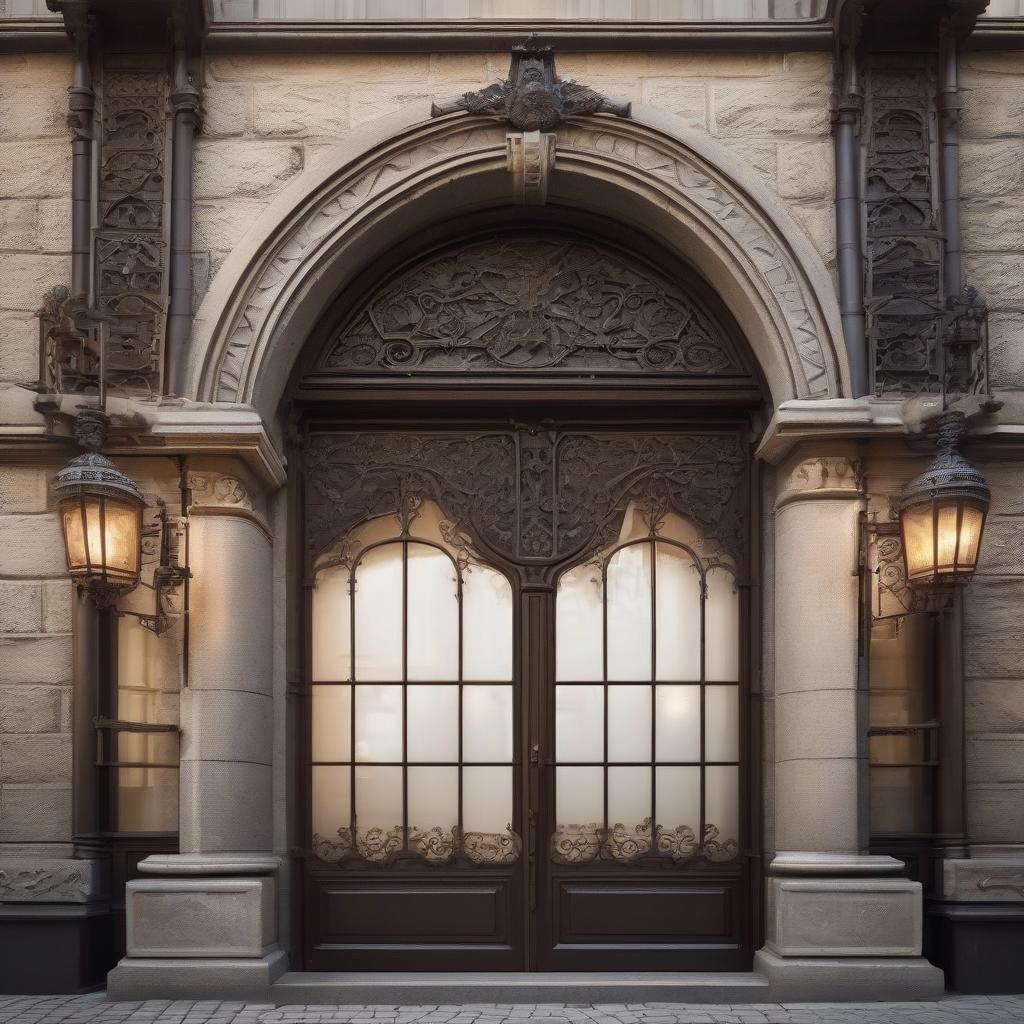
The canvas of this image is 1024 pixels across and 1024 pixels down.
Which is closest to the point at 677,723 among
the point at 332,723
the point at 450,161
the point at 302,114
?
the point at 332,723

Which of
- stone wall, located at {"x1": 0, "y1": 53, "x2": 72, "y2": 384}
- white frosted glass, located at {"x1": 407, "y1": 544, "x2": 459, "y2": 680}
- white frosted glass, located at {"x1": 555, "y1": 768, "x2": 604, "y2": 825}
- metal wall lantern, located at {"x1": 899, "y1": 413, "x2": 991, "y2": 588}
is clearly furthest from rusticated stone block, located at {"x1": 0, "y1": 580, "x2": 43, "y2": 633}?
metal wall lantern, located at {"x1": 899, "y1": 413, "x2": 991, "y2": 588}

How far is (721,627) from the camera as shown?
30.0 feet

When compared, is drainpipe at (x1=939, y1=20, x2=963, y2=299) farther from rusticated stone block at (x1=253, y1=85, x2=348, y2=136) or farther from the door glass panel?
rusticated stone block at (x1=253, y1=85, x2=348, y2=136)

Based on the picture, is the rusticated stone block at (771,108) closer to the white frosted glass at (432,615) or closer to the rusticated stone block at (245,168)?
the rusticated stone block at (245,168)

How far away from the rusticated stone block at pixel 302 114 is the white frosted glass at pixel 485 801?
4119 millimetres

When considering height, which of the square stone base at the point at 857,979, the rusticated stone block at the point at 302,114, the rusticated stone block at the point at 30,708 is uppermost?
the rusticated stone block at the point at 302,114

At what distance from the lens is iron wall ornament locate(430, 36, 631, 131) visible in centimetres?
865

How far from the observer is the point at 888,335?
8539mm

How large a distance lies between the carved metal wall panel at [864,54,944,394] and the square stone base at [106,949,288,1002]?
4.99 metres

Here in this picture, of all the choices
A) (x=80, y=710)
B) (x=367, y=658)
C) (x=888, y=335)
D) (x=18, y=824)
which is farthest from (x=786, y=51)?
(x=18, y=824)

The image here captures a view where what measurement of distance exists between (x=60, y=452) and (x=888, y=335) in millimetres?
5010

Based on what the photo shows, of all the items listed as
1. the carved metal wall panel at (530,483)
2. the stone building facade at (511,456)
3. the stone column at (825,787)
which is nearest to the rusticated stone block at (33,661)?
the stone building facade at (511,456)

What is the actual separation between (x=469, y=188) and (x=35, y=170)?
2675 millimetres

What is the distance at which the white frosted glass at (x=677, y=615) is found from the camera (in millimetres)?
9109
